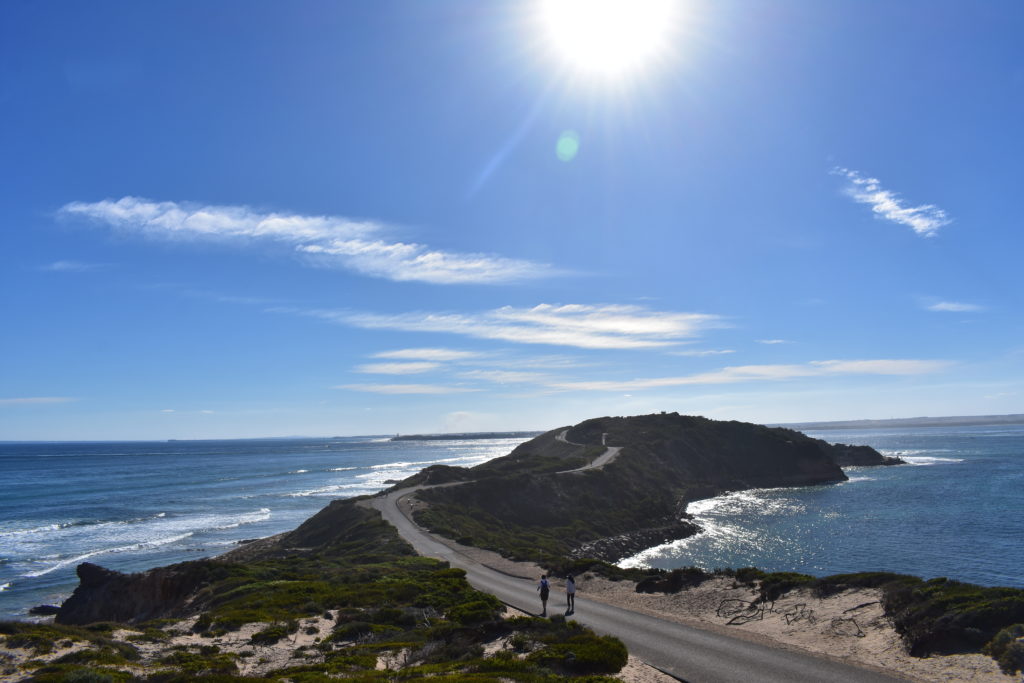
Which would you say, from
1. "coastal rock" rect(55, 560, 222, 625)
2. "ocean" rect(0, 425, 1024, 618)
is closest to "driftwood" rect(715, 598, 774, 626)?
"ocean" rect(0, 425, 1024, 618)

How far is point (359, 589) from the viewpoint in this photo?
3011 cm

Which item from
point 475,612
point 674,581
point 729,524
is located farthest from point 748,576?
point 729,524

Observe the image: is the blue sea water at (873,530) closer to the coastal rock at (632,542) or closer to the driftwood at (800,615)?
the coastal rock at (632,542)

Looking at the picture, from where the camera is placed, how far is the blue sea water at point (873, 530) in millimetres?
43562

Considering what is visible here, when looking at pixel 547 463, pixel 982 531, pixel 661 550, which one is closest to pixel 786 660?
pixel 661 550

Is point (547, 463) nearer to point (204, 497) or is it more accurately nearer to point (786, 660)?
point (204, 497)

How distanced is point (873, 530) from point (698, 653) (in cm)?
4810

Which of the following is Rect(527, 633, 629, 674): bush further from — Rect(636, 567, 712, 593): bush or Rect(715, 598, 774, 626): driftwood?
Rect(636, 567, 712, 593): bush

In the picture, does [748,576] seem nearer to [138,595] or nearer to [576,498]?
[138,595]

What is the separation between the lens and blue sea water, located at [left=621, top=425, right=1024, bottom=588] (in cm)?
4356

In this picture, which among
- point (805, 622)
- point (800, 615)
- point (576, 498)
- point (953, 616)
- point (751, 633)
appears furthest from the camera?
point (576, 498)

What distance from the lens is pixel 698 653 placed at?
19.7 meters

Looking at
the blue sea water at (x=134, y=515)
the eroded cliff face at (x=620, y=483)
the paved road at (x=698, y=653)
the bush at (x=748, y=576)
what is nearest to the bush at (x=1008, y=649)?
the paved road at (x=698, y=653)

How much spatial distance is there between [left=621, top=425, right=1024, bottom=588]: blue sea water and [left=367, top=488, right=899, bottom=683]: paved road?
2494cm
